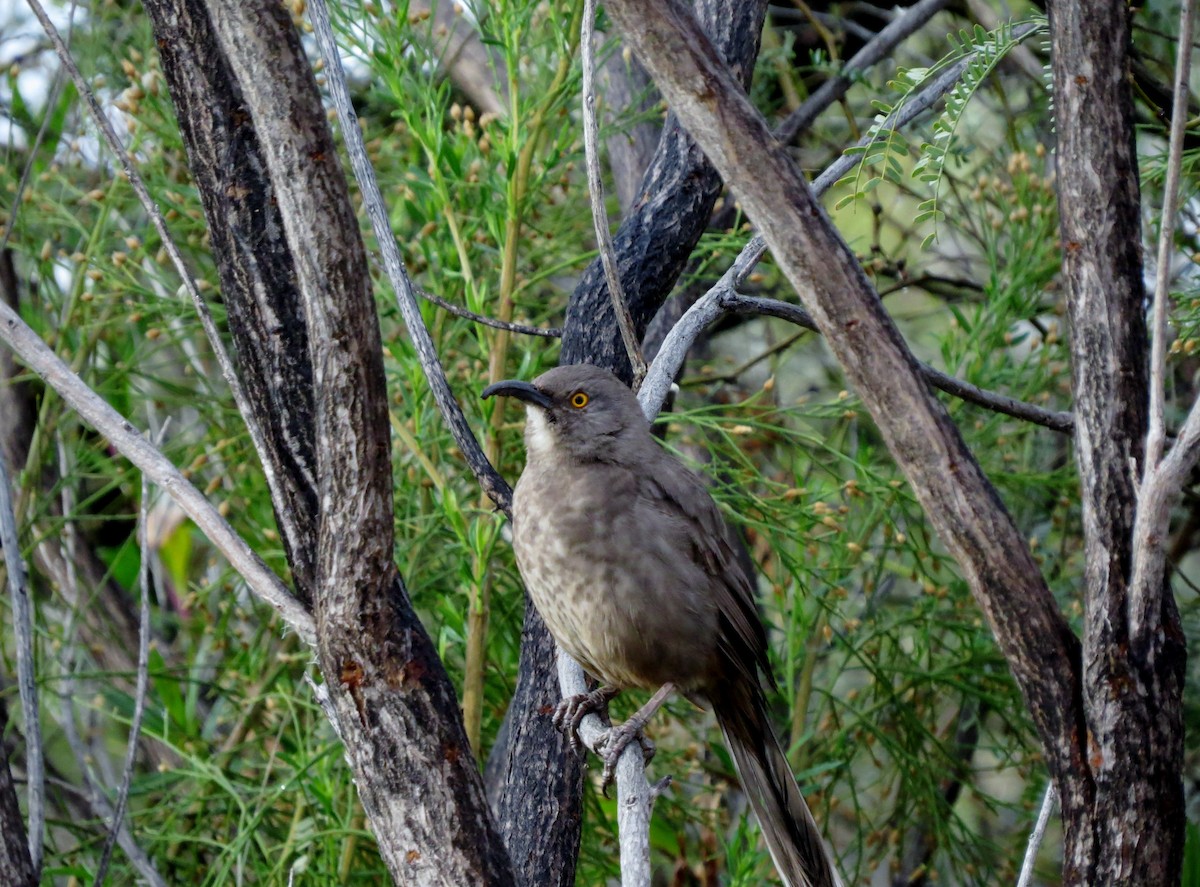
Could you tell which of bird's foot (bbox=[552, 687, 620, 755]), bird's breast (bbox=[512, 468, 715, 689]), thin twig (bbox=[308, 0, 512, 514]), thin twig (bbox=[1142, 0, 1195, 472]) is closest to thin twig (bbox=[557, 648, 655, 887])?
bird's foot (bbox=[552, 687, 620, 755])

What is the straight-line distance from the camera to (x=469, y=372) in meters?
3.89

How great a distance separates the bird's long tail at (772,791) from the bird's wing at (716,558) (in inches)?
4.3

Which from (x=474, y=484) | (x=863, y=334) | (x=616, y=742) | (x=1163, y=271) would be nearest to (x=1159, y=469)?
(x=1163, y=271)

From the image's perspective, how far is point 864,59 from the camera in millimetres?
4859

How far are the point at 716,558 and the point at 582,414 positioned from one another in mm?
536

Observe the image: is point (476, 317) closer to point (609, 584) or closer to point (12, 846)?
point (609, 584)

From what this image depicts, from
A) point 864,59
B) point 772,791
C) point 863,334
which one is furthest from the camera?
point 864,59

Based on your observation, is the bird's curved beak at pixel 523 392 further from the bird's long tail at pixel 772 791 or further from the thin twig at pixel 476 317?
the bird's long tail at pixel 772 791

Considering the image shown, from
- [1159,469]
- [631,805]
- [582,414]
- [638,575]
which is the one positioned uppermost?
[582,414]

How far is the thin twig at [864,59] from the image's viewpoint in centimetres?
467

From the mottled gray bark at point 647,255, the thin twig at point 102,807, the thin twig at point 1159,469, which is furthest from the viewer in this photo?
the thin twig at point 102,807

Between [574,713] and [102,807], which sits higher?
[102,807]

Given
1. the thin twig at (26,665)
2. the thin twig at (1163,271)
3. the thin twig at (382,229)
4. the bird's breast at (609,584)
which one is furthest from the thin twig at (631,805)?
the thin twig at (26,665)

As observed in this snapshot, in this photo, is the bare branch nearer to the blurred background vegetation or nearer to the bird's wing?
the blurred background vegetation
